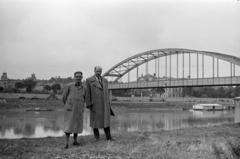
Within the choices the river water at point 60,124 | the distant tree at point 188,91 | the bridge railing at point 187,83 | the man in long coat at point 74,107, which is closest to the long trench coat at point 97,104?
the man in long coat at point 74,107

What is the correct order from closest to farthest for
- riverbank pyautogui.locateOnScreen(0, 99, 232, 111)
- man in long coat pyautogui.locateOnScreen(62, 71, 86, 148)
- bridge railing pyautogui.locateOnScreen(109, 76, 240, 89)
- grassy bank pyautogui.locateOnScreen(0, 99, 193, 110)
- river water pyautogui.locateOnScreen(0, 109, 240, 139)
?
man in long coat pyautogui.locateOnScreen(62, 71, 86, 148)
river water pyautogui.locateOnScreen(0, 109, 240, 139)
bridge railing pyautogui.locateOnScreen(109, 76, 240, 89)
riverbank pyautogui.locateOnScreen(0, 99, 232, 111)
grassy bank pyautogui.locateOnScreen(0, 99, 193, 110)

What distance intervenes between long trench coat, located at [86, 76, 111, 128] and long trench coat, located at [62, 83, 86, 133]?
1.82 ft

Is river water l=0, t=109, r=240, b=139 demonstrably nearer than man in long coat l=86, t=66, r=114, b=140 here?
No

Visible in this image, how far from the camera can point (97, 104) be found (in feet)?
23.2

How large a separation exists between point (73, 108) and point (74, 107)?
3cm

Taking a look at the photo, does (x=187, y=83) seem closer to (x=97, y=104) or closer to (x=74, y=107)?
(x=97, y=104)

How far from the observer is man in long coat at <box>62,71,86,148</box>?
247 inches

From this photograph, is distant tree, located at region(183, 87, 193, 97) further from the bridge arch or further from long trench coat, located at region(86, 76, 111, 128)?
long trench coat, located at region(86, 76, 111, 128)

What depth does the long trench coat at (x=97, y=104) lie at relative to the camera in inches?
276

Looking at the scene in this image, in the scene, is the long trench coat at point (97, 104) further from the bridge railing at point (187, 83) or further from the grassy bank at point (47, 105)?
the grassy bank at point (47, 105)

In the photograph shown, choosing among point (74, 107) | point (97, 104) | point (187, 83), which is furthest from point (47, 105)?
point (74, 107)

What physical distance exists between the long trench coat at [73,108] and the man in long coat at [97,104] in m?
0.56

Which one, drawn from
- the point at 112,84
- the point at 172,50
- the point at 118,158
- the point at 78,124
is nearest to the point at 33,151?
the point at 78,124

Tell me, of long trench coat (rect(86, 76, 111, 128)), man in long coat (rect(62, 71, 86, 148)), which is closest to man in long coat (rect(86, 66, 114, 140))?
long trench coat (rect(86, 76, 111, 128))
